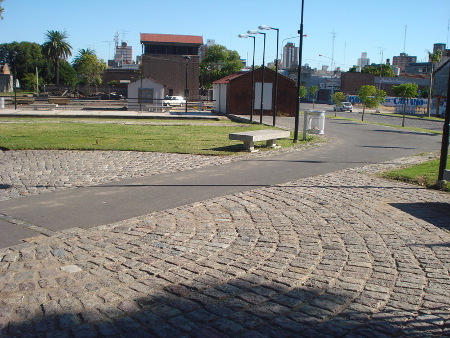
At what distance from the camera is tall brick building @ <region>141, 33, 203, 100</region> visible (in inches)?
3024

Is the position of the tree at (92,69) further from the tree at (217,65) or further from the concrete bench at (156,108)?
the concrete bench at (156,108)

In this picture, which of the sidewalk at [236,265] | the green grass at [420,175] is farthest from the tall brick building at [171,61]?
the sidewalk at [236,265]

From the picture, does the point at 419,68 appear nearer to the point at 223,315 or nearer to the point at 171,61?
the point at 171,61

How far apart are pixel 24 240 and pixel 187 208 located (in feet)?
9.14

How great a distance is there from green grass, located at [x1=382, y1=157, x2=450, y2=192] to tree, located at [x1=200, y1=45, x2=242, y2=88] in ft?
271

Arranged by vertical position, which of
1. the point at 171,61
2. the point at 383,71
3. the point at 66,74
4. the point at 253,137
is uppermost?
the point at 383,71

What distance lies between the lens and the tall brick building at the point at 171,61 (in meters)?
76.8

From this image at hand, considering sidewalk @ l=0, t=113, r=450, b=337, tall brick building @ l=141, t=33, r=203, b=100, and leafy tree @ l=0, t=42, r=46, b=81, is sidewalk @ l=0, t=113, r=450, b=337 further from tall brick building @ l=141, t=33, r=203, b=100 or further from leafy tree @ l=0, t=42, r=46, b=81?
leafy tree @ l=0, t=42, r=46, b=81

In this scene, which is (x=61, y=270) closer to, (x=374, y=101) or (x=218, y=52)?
(x=374, y=101)

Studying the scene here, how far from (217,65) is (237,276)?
95.8 meters

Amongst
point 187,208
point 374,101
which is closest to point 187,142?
point 187,208

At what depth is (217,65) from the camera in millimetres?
98750

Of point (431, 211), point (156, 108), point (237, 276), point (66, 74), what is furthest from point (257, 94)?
point (66, 74)

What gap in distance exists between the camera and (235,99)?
43.2 meters
